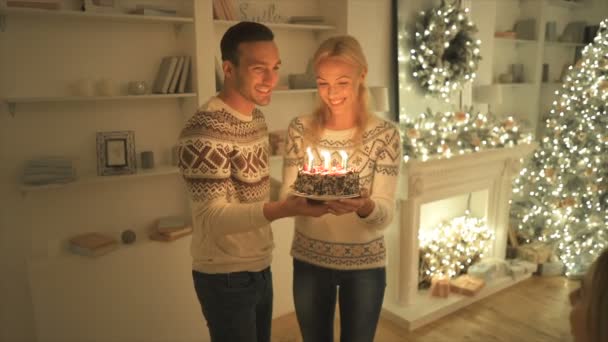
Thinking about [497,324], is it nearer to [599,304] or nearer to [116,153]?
[599,304]

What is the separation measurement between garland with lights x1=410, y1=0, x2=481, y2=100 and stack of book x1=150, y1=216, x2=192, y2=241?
2.02m

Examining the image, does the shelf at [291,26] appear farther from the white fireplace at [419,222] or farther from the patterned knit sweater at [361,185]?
the patterned knit sweater at [361,185]

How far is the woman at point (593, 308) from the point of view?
913 millimetres

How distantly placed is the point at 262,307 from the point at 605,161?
3.25m

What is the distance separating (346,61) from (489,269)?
106 inches

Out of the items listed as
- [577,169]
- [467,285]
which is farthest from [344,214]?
[577,169]

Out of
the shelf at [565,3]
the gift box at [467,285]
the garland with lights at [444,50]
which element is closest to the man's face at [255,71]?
the garland with lights at [444,50]

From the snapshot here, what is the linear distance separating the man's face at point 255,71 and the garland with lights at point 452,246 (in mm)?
2582

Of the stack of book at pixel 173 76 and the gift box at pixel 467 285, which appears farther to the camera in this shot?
the gift box at pixel 467 285

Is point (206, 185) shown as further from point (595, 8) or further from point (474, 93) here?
point (595, 8)

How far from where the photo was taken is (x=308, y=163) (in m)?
1.38

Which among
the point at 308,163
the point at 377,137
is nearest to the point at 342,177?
the point at 308,163

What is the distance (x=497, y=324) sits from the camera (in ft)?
10.2

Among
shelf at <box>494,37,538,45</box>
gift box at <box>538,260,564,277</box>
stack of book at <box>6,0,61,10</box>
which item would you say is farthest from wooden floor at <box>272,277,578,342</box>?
shelf at <box>494,37,538,45</box>
